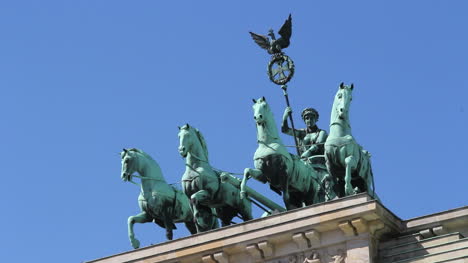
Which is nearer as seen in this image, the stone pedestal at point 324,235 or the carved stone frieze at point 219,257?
the stone pedestal at point 324,235

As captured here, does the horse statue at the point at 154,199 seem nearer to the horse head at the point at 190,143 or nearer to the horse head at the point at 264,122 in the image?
the horse head at the point at 190,143

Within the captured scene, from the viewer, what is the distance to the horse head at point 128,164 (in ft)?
137

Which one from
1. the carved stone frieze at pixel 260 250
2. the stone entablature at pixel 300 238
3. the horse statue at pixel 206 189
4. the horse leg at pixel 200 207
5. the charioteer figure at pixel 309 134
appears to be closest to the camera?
the stone entablature at pixel 300 238

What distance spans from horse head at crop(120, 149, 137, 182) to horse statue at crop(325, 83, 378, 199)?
4915mm

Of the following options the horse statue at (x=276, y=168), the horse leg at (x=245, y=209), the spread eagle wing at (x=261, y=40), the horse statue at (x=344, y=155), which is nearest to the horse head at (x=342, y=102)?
the horse statue at (x=344, y=155)

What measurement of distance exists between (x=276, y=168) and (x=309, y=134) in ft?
12.3

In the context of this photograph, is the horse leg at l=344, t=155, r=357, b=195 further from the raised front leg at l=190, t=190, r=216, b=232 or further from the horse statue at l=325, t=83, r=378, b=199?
the raised front leg at l=190, t=190, r=216, b=232

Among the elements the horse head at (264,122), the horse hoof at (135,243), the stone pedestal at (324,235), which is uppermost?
the horse head at (264,122)

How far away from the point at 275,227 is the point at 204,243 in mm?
1650

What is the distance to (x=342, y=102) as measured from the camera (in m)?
39.1

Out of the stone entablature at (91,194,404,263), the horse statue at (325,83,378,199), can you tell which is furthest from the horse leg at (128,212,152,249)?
the horse statue at (325,83,378,199)

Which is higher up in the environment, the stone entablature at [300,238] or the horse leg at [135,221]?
the horse leg at [135,221]

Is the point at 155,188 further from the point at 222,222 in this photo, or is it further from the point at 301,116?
the point at 301,116

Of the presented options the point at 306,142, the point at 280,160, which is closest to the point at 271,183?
the point at 280,160
